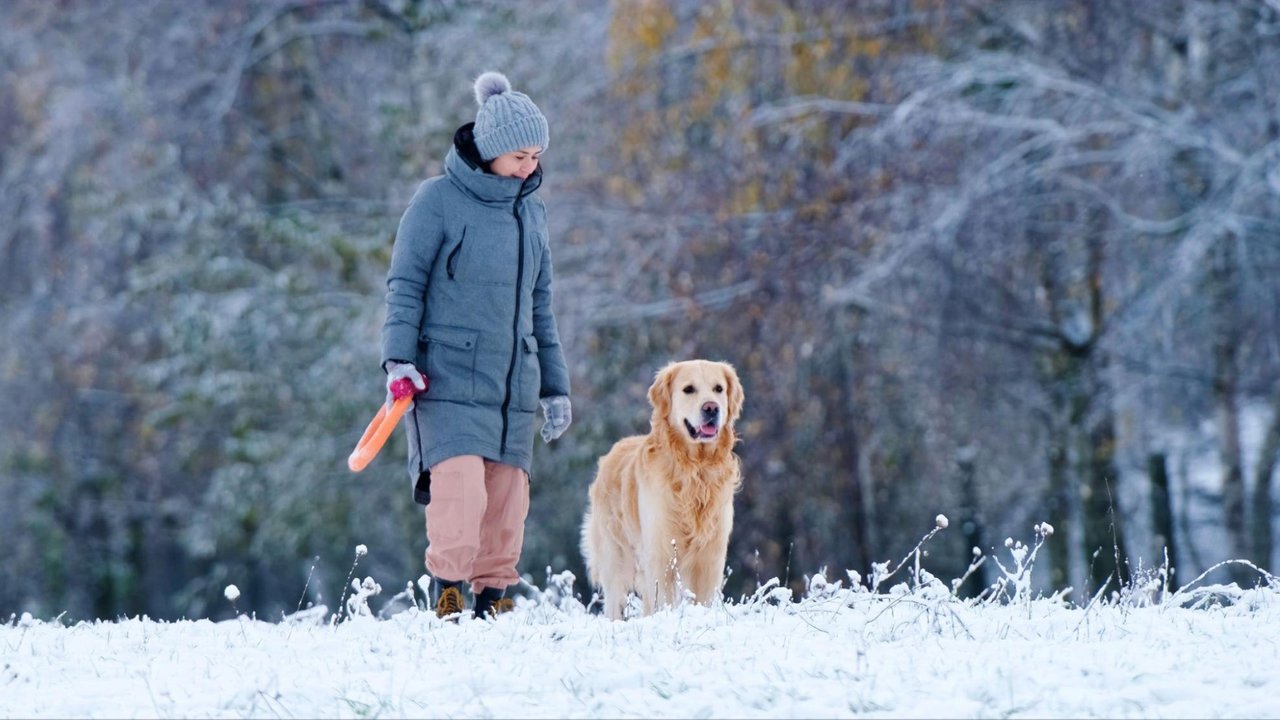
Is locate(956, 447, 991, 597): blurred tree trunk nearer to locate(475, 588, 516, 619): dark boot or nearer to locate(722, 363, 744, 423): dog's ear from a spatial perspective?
locate(722, 363, 744, 423): dog's ear

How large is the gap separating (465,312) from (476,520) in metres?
0.75

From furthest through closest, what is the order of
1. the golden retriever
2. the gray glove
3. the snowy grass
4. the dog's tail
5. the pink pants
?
the dog's tail, the golden retriever, the gray glove, the pink pants, the snowy grass

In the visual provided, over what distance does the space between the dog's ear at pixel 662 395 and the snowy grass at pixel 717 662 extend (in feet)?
3.10

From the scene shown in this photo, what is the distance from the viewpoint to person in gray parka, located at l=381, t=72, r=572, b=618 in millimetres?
6582

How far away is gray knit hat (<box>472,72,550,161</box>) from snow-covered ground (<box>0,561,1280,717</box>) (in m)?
1.64

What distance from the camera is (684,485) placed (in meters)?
7.11

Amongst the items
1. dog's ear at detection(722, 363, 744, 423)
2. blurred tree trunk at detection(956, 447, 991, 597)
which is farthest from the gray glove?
blurred tree trunk at detection(956, 447, 991, 597)

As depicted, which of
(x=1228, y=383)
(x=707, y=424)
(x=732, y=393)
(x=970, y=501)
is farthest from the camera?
(x=970, y=501)

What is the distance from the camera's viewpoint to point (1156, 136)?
48.7ft

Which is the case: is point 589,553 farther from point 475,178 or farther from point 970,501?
point 970,501

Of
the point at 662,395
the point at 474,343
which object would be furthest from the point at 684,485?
the point at 474,343

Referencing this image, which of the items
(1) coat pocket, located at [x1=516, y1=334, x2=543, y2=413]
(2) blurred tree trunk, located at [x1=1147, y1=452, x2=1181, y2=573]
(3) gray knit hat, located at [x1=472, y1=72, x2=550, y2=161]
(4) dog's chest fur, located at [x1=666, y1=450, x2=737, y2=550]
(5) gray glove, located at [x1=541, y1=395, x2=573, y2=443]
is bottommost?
(2) blurred tree trunk, located at [x1=1147, y1=452, x2=1181, y2=573]

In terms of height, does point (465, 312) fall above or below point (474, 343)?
above

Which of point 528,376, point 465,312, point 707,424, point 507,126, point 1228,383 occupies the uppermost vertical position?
point 507,126
